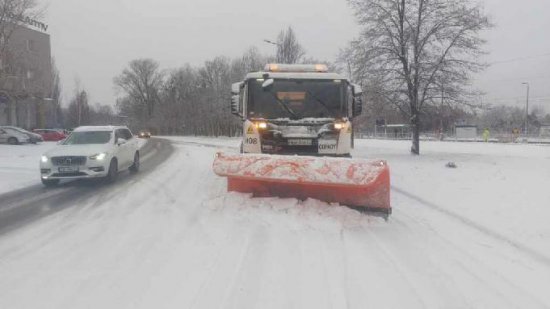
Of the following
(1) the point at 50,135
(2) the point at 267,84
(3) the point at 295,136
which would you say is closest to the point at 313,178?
(3) the point at 295,136

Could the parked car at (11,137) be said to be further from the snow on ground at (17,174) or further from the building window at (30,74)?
the snow on ground at (17,174)

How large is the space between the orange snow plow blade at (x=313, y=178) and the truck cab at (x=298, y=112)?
5.05ft

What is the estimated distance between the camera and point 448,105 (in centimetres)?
2327

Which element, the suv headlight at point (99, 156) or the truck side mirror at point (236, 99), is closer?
the truck side mirror at point (236, 99)

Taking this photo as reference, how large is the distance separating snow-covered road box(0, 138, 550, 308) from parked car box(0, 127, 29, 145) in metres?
31.9

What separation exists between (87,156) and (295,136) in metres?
6.12

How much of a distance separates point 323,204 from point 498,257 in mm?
3008

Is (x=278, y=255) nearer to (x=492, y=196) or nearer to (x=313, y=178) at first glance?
(x=313, y=178)

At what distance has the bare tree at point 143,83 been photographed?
114125 mm

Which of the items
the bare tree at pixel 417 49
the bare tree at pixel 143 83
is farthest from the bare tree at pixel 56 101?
the bare tree at pixel 417 49

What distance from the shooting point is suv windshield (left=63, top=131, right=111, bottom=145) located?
1425 centimetres

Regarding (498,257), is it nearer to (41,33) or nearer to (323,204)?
(323,204)

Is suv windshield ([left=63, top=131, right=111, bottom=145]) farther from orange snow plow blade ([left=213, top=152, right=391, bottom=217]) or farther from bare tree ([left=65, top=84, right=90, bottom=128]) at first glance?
bare tree ([left=65, top=84, right=90, bottom=128])

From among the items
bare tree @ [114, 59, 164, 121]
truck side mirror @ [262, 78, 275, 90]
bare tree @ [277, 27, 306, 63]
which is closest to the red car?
bare tree @ [277, 27, 306, 63]
